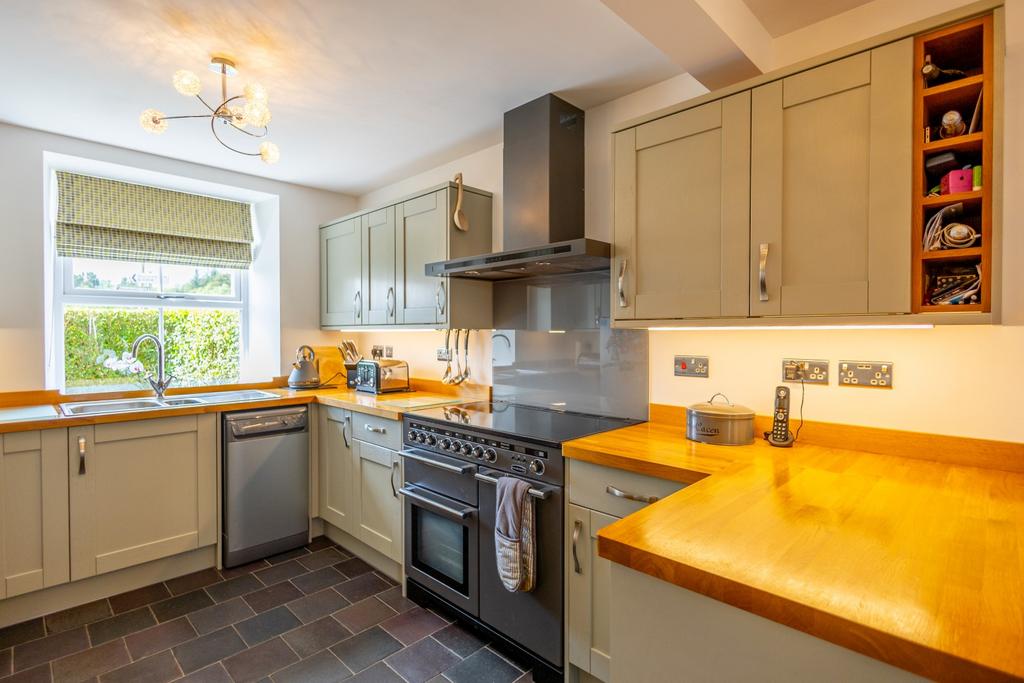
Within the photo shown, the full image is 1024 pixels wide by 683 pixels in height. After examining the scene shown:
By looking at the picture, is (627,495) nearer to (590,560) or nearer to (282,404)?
(590,560)

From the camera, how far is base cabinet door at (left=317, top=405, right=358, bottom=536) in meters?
2.94

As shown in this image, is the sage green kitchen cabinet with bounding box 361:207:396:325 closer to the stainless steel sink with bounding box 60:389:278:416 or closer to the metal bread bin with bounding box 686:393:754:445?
the stainless steel sink with bounding box 60:389:278:416

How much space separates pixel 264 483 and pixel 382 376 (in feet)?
3.01

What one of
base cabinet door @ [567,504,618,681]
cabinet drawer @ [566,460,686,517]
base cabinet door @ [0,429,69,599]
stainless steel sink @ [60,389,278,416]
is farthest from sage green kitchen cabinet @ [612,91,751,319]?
base cabinet door @ [0,429,69,599]

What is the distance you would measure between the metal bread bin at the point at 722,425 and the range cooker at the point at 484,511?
1.32ft

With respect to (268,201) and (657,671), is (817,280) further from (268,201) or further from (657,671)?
(268,201)

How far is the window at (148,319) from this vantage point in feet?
10.1

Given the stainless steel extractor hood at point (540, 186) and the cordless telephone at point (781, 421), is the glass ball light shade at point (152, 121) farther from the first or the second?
the cordless telephone at point (781, 421)

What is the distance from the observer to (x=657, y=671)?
93 cm

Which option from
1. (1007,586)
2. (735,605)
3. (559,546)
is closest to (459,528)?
(559,546)

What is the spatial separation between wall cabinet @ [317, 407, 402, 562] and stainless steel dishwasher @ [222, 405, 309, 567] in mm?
136

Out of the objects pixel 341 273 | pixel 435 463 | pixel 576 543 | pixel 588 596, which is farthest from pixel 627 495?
pixel 341 273

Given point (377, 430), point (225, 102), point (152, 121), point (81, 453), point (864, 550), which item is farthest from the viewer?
point (377, 430)

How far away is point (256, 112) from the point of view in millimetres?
1848
